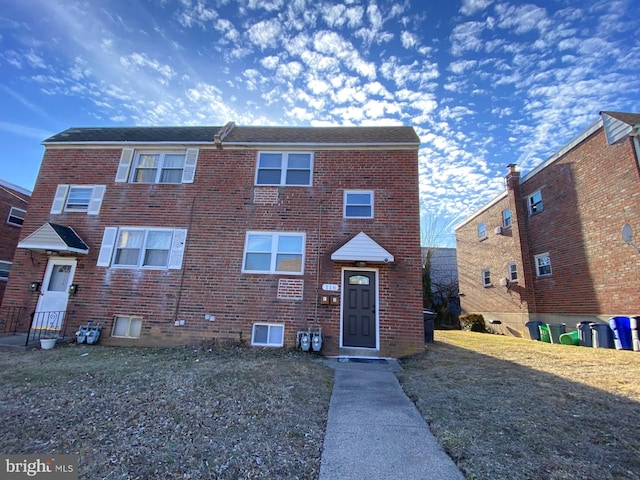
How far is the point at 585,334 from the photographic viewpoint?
36.4 feet

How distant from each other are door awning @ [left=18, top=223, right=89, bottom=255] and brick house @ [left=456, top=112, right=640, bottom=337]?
18.4 metres

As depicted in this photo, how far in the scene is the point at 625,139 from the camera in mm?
10625

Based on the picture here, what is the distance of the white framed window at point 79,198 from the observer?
10.3 metres

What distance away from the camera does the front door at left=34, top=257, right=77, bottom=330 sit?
371 inches

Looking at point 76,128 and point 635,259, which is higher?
point 76,128

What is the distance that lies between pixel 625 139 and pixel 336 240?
1097cm

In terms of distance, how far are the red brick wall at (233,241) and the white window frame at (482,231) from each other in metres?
12.2

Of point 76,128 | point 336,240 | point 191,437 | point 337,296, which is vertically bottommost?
point 191,437

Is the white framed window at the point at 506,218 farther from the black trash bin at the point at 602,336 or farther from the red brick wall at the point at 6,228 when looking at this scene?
the red brick wall at the point at 6,228

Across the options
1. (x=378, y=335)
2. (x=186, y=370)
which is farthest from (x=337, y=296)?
(x=186, y=370)

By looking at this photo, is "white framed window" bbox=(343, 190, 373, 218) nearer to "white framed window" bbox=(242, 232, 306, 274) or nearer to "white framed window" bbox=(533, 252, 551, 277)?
"white framed window" bbox=(242, 232, 306, 274)

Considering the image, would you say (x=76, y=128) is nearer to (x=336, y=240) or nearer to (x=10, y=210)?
(x=10, y=210)

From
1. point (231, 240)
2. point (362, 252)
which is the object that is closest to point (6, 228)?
point (231, 240)

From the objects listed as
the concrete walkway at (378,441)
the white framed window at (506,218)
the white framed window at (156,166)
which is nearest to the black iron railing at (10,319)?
the white framed window at (156,166)
